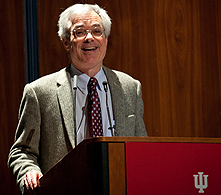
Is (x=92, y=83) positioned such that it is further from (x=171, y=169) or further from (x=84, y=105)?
(x=171, y=169)

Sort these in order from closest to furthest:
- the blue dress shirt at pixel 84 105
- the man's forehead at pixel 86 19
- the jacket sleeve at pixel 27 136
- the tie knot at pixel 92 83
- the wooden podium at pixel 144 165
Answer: the wooden podium at pixel 144 165 → the jacket sleeve at pixel 27 136 → the blue dress shirt at pixel 84 105 → the tie knot at pixel 92 83 → the man's forehead at pixel 86 19

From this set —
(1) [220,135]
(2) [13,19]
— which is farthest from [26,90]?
(1) [220,135]

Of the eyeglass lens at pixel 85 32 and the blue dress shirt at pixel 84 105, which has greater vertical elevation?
the eyeglass lens at pixel 85 32

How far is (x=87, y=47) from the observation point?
2344 mm

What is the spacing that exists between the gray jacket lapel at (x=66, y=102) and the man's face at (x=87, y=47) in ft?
0.40

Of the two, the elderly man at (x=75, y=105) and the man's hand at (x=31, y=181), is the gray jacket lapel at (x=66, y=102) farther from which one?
the man's hand at (x=31, y=181)

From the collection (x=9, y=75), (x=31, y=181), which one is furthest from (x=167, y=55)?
(x=31, y=181)

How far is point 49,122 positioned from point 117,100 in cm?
36

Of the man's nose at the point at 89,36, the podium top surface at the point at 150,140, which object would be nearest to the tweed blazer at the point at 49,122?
the man's nose at the point at 89,36

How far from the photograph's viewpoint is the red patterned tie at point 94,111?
2.13m

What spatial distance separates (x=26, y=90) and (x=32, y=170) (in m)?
0.50

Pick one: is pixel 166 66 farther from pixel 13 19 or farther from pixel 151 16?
pixel 13 19

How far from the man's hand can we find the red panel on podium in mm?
679

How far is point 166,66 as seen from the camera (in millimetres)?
3166
